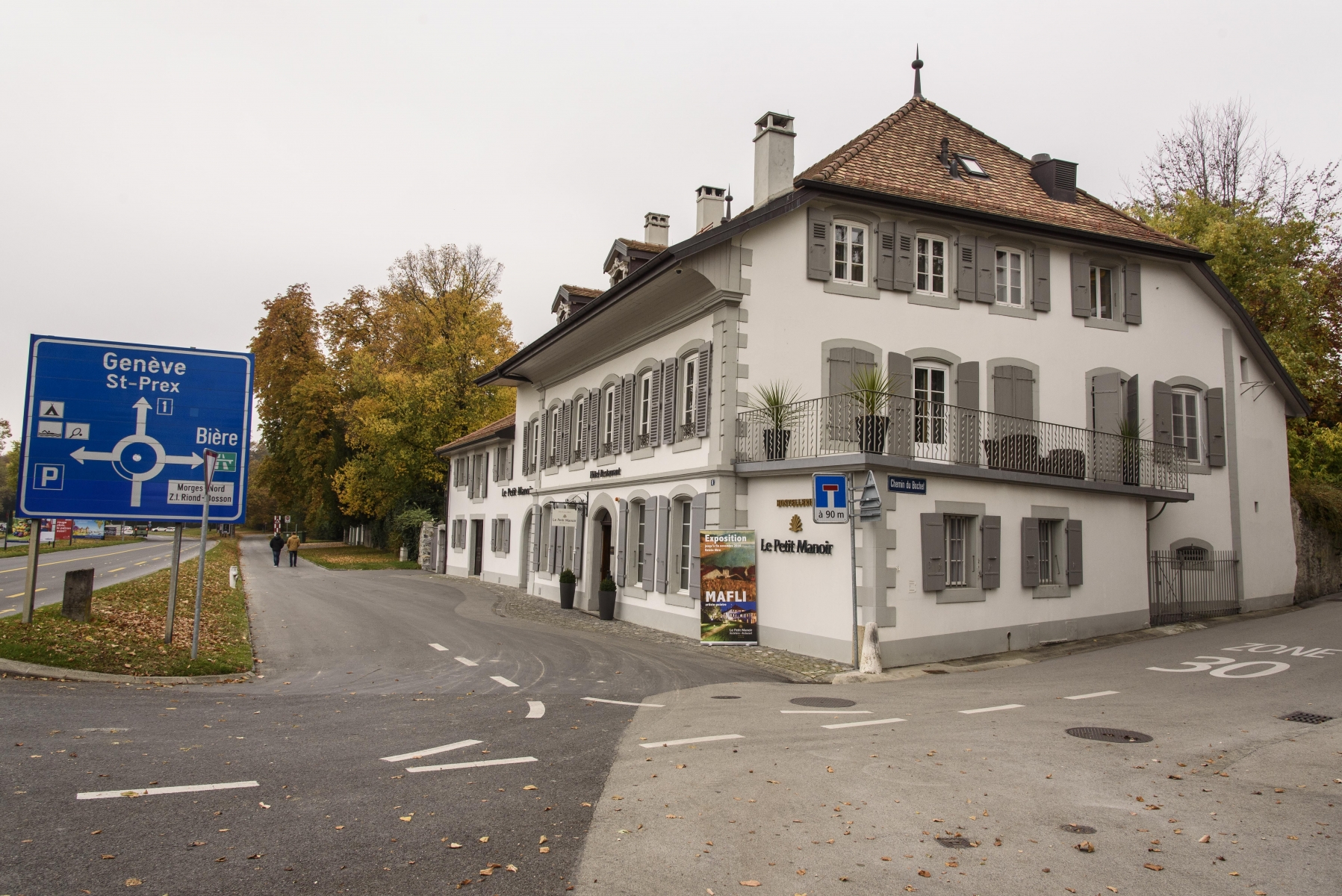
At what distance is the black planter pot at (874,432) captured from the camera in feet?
46.6

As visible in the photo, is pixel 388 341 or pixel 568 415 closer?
pixel 568 415

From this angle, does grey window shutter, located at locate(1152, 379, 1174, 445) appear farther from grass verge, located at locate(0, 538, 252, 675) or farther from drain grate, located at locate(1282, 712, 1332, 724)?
grass verge, located at locate(0, 538, 252, 675)

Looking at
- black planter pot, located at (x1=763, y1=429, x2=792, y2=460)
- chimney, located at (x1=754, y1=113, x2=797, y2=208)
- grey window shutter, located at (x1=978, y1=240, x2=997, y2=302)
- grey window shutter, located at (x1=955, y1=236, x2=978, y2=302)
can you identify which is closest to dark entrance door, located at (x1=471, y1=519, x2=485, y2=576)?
chimney, located at (x1=754, y1=113, x2=797, y2=208)

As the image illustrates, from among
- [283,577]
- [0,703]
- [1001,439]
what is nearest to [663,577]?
[1001,439]

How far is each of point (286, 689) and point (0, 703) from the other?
2656 mm

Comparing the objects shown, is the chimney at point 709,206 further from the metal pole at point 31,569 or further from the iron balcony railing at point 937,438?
the metal pole at point 31,569

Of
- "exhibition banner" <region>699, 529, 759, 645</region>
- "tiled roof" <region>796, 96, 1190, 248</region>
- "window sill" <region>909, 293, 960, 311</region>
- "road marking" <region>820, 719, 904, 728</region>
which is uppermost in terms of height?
"tiled roof" <region>796, 96, 1190, 248</region>

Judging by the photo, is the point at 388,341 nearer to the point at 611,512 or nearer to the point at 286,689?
the point at 611,512

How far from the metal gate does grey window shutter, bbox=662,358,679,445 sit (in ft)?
32.7

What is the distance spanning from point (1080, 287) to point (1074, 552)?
19.7 ft

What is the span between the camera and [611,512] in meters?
21.4

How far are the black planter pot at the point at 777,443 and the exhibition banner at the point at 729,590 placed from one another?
1395 millimetres

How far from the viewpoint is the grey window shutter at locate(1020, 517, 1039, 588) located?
15.8 meters

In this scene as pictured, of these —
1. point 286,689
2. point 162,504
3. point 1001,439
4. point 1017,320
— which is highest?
point 1017,320
